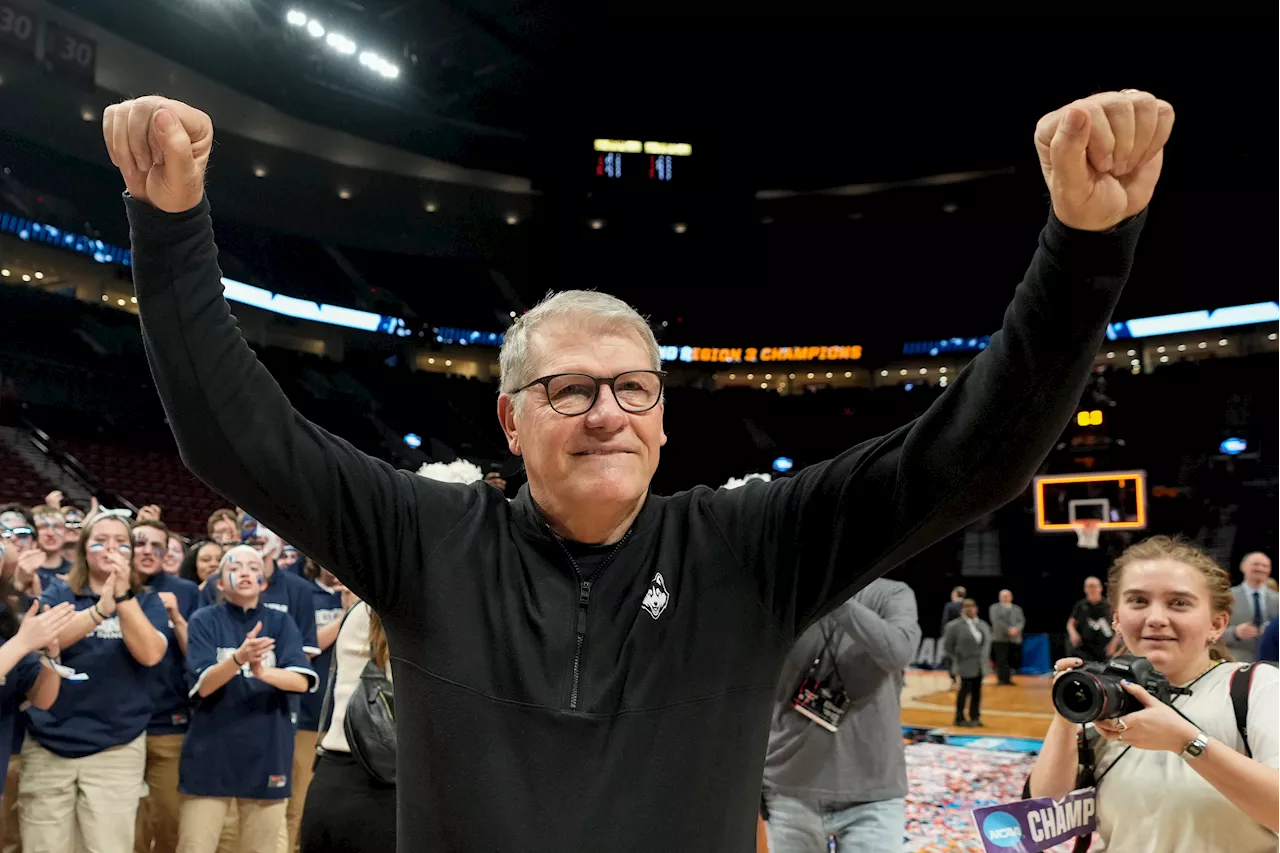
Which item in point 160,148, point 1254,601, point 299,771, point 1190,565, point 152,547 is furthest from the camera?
point 1254,601

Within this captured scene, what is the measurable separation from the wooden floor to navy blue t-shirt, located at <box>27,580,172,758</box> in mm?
9121

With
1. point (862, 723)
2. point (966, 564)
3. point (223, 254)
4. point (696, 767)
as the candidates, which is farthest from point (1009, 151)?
point (696, 767)

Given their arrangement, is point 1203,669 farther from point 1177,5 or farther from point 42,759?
point 1177,5

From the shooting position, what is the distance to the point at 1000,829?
2354 mm

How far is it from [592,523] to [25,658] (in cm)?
411

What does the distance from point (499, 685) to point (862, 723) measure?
9.37 feet

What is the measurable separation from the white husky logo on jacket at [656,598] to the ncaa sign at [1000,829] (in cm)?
136

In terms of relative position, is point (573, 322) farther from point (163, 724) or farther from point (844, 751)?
point (163, 724)

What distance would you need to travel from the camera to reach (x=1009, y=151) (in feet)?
75.0

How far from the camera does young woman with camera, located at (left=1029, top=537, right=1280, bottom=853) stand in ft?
7.43

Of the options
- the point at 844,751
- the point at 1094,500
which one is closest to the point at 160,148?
the point at 844,751

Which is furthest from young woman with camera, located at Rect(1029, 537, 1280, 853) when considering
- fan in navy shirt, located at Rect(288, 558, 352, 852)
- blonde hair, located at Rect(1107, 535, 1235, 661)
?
fan in navy shirt, located at Rect(288, 558, 352, 852)

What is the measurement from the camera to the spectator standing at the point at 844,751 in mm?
3812

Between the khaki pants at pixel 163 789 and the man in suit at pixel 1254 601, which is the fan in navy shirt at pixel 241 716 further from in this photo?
the man in suit at pixel 1254 601
